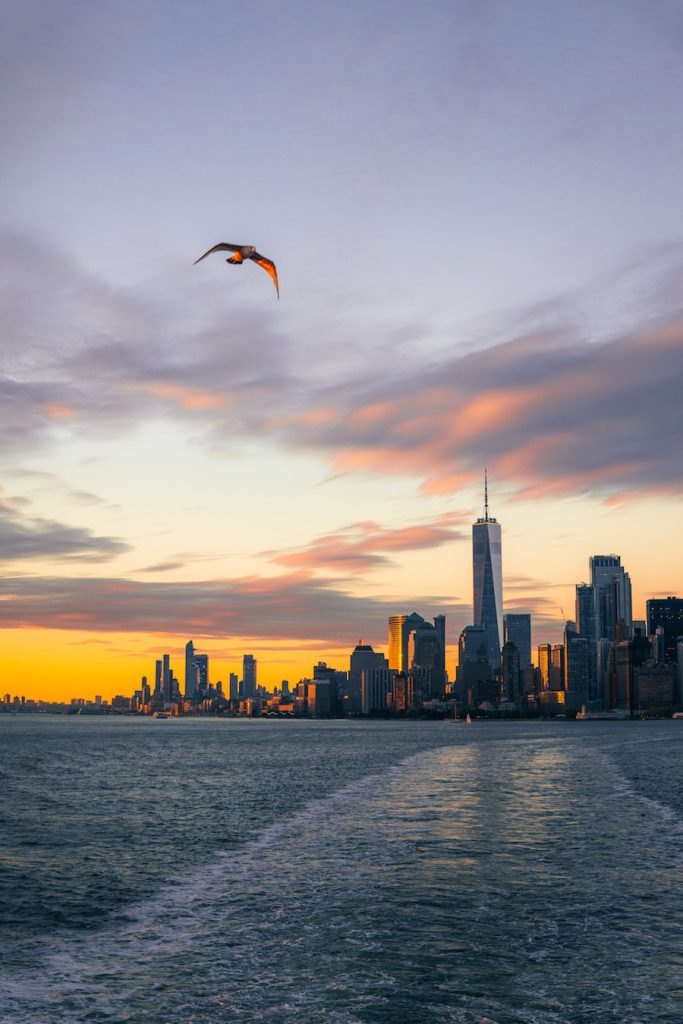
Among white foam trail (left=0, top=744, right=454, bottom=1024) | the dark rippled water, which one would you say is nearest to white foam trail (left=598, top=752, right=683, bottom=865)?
the dark rippled water

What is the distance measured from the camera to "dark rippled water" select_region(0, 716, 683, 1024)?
27047 millimetres

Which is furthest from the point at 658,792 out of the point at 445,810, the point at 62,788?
the point at 62,788

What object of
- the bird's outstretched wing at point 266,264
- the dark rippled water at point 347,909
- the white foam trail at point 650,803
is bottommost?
the white foam trail at point 650,803

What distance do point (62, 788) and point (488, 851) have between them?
63.6 metres

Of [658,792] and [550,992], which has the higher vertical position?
[550,992]

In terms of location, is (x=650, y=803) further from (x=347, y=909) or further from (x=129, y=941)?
(x=129, y=941)

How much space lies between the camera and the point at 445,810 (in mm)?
73250

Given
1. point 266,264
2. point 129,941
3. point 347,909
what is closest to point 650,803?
point 347,909

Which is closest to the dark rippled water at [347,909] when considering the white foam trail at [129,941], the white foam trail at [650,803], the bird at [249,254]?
the white foam trail at [129,941]

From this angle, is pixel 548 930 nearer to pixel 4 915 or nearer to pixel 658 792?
pixel 4 915

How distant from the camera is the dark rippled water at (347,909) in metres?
27.0

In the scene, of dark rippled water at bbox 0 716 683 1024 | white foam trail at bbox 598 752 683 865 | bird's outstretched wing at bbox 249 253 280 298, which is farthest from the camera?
white foam trail at bbox 598 752 683 865

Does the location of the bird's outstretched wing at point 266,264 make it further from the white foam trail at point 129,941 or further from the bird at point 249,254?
the white foam trail at point 129,941

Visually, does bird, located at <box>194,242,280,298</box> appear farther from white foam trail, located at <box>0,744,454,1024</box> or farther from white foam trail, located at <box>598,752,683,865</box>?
white foam trail, located at <box>598,752,683,865</box>
